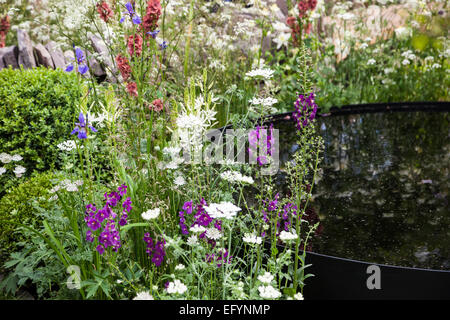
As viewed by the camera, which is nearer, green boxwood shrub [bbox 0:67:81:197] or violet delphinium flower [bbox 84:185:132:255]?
violet delphinium flower [bbox 84:185:132:255]

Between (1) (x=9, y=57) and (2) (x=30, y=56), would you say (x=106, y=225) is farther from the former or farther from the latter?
(1) (x=9, y=57)

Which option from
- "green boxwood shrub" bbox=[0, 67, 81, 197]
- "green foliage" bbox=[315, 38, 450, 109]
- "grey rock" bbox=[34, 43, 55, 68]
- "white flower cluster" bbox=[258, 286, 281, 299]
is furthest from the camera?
"green foliage" bbox=[315, 38, 450, 109]

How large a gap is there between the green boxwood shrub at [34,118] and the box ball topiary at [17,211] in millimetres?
386

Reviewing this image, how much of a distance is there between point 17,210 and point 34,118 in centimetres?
81

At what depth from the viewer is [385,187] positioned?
2770mm

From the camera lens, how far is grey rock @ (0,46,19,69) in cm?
414

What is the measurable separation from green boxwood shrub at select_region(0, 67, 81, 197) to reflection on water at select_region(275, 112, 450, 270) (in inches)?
60.2

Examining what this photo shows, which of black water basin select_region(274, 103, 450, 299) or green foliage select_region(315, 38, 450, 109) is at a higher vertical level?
green foliage select_region(315, 38, 450, 109)

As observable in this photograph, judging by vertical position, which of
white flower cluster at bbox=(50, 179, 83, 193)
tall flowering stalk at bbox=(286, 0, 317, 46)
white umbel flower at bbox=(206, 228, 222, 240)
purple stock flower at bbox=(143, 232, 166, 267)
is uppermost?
tall flowering stalk at bbox=(286, 0, 317, 46)

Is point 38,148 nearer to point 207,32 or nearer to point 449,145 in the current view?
point 207,32

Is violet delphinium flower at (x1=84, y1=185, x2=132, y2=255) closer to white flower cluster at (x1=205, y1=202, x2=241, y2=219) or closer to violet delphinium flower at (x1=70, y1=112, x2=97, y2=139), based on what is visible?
violet delphinium flower at (x1=70, y1=112, x2=97, y2=139)

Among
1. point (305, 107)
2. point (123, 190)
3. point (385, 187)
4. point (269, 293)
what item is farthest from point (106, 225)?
point (385, 187)

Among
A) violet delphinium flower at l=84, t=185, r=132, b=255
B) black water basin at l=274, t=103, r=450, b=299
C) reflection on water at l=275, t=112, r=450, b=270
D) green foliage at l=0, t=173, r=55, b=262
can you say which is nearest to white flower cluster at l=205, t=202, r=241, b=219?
violet delphinium flower at l=84, t=185, r=132, b=255

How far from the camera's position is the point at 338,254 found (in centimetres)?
214
